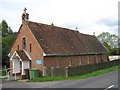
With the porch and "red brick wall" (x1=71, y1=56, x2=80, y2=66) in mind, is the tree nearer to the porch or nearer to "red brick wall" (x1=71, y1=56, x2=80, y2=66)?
the porch

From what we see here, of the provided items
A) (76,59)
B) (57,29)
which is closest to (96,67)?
(76,59)

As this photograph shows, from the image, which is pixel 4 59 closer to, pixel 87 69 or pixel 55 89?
pixel 87 69

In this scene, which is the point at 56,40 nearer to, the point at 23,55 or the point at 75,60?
the point at 75,60

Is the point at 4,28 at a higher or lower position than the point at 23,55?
higher

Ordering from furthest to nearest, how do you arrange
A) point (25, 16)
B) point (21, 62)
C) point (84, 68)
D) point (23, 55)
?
point (25, 16) < point (84, 68) < point (21, 62) < point (23, 55)

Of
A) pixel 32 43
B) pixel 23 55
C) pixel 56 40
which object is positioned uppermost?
pixel 56 40

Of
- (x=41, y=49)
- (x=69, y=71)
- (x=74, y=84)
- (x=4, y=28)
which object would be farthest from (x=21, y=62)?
(x=4, y=28)

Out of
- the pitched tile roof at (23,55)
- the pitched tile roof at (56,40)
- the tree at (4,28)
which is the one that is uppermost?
the tree at (4,28)

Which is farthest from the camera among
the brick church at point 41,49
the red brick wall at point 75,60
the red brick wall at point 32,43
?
the red brick wall at point 75,60

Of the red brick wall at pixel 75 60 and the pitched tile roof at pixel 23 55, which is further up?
the pitched tile roof at pixel 23 55

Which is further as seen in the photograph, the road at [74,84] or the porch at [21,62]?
the porch at [21,62]

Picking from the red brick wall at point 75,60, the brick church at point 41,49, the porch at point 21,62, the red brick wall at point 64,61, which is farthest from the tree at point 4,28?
the red brick wall at point 64,61

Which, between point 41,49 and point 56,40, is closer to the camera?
point 41,49

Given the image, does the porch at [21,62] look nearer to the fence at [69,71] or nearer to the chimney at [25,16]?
the fence at [69,71]
